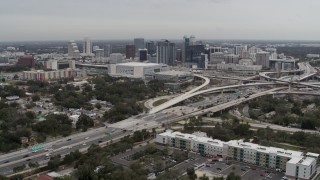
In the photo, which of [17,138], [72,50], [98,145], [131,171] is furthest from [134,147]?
[72,50]

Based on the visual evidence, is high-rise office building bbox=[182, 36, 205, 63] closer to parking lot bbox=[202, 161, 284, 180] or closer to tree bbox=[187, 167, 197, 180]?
parking lot bbox=[202, 161, 284, 180]

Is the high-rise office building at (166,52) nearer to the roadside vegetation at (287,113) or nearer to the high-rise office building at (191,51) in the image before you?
the high-rise office building at (191,51)

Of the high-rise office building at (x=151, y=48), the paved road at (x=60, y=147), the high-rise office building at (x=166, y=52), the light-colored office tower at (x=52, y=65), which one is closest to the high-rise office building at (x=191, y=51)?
the high-rise office building at (x=166, y=52)

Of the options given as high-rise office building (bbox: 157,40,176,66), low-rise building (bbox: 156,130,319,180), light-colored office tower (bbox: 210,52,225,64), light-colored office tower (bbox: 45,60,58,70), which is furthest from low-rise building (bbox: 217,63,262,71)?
low-rise building (bbox: 156,130,319,180)

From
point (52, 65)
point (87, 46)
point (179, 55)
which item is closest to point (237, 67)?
point (179, 55)

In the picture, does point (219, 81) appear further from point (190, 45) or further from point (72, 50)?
point (72, 50)
